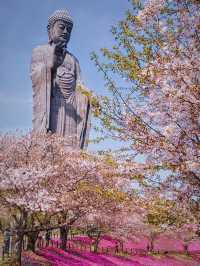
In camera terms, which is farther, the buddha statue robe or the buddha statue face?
the buddha statue face

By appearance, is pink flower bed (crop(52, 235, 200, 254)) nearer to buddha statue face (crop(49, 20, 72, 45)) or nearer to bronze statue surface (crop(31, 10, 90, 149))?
bronze statue surface (crop(31, 10, 90, 149))

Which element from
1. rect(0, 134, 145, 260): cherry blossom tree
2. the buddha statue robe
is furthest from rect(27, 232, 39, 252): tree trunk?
the buddha statue robe

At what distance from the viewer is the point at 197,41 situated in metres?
8.66

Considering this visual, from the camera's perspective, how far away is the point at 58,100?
A: 1655 inches

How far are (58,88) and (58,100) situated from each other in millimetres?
1302

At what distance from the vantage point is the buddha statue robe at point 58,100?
4019cm

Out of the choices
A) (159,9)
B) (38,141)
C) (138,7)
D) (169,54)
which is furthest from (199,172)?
(38,141)

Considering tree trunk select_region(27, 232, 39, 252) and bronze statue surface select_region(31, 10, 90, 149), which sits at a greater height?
bronze statue surface select_region(31, 10, 90, 149)

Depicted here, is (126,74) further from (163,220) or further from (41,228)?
(41,228)

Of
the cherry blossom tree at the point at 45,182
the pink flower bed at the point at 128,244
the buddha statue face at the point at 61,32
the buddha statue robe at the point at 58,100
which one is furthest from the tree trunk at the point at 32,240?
the buddha statue face at the point at 61,32

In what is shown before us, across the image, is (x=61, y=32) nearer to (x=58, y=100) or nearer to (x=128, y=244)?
(x=58, y=100)

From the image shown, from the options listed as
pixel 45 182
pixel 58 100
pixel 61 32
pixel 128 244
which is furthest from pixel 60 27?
pixel 45 182

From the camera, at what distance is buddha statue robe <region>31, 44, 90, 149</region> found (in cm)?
4019

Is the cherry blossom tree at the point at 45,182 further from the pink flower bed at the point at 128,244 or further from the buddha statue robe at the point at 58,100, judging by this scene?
the buddha statue robe at the point at 58,100
